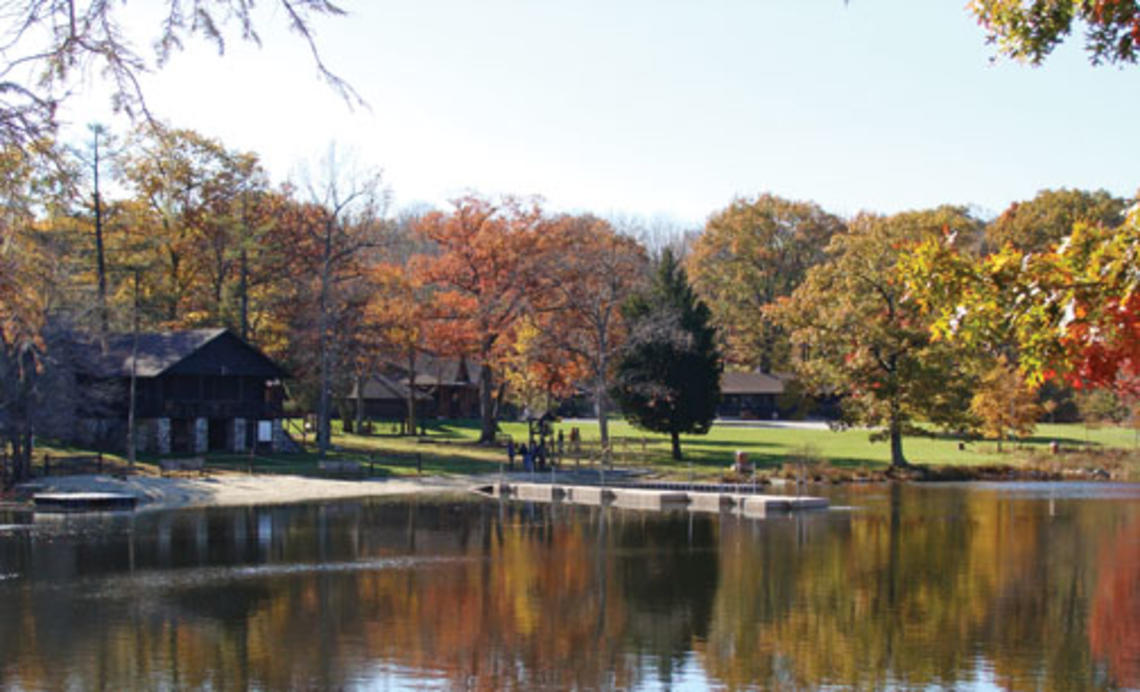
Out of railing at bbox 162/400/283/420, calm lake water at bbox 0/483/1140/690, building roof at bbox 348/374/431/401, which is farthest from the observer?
building roof at bbox 348/374/431/401

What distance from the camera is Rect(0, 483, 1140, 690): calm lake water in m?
18.2

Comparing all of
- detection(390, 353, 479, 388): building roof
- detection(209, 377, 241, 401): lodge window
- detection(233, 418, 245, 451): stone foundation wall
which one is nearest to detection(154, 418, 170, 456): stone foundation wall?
detection(209, 377, 241, 401): lodge window

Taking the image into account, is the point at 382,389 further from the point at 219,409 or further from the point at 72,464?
the point at 72,464

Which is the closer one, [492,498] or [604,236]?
[492,498]

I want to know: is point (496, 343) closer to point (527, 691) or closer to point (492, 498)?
point (492, 498)

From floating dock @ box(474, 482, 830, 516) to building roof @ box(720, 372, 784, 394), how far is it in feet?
157

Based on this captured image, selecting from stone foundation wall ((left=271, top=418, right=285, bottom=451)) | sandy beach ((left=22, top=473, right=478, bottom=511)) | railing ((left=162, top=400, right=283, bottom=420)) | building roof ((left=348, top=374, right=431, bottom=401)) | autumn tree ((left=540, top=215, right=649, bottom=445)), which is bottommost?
sandy beach ((left=22, top=473, right=478, bottom=511))

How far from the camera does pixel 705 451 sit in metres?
65.4

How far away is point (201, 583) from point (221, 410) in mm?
33825

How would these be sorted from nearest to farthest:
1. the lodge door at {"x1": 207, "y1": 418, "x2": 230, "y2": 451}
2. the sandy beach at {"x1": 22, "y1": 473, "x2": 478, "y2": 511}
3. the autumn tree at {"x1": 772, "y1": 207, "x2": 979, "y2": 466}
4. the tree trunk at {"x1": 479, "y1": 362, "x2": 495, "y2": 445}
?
the sandy beach at {"x1": 22, "y1": 473, "x2": 478, "y2": 511}
the autumn tree at {"x1": 772, "y1": 207, "x2": 979, "y2": 466}
the lodge door at {"x1": 207, "y1": 418, "x2": 230, "y2": 451}
the tree trunk at {"x1": 479, "y1": 362, "x2": 495, "y2": 445}

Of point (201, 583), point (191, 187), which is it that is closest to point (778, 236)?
point (191, 187)

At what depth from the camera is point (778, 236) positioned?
97.6 metres

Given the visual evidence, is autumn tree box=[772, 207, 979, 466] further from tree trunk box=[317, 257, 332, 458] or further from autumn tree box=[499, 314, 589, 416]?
tree trunk box=[317, 257, 332, 458]

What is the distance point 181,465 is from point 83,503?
12623mm
